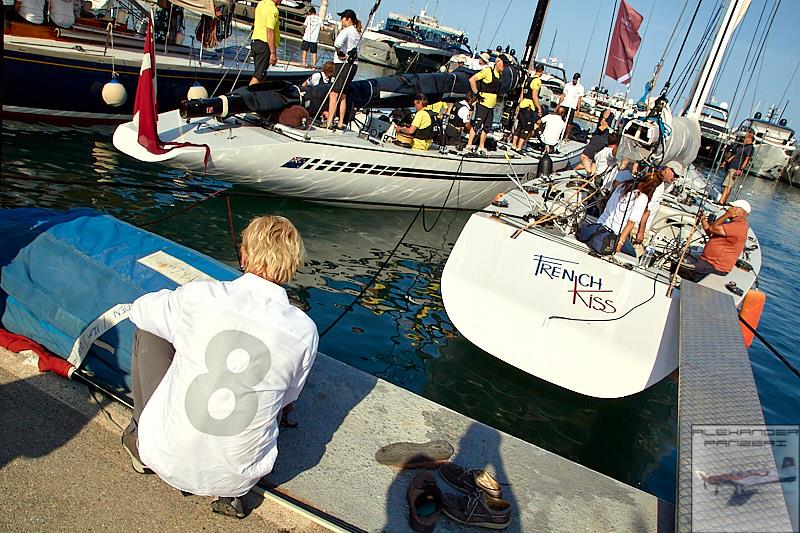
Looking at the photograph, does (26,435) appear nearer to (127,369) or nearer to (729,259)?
(127,369)

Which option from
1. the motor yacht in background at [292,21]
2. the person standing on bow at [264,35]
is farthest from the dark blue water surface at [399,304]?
the motor yacht in background at [292,21]

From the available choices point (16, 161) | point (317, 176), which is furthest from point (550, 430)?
point (16, 161)

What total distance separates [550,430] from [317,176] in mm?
5737

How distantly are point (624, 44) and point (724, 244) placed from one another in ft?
21.0

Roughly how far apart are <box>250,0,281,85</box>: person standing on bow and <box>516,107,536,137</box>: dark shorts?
5.34 metres

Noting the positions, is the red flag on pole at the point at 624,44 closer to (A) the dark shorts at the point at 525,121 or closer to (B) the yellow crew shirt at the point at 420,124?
(A) the dark shorts at the point at 525,121

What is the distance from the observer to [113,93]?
11.9 m

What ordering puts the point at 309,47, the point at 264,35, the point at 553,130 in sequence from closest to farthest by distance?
the point at 264,35 → the point at 553,130 → the point at 309,47

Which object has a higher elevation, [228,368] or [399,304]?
[228,368]

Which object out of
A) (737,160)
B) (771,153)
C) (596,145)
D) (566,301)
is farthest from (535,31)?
(771,153)

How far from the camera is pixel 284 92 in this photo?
35.2 ft

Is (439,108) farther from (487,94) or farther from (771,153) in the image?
(771,153)

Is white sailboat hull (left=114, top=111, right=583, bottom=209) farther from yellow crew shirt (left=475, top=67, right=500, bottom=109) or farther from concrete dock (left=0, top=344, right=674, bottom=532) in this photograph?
concrete dock (left=0, top=344, right=674, bottom=532)

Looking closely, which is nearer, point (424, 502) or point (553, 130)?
point (424, 502)
